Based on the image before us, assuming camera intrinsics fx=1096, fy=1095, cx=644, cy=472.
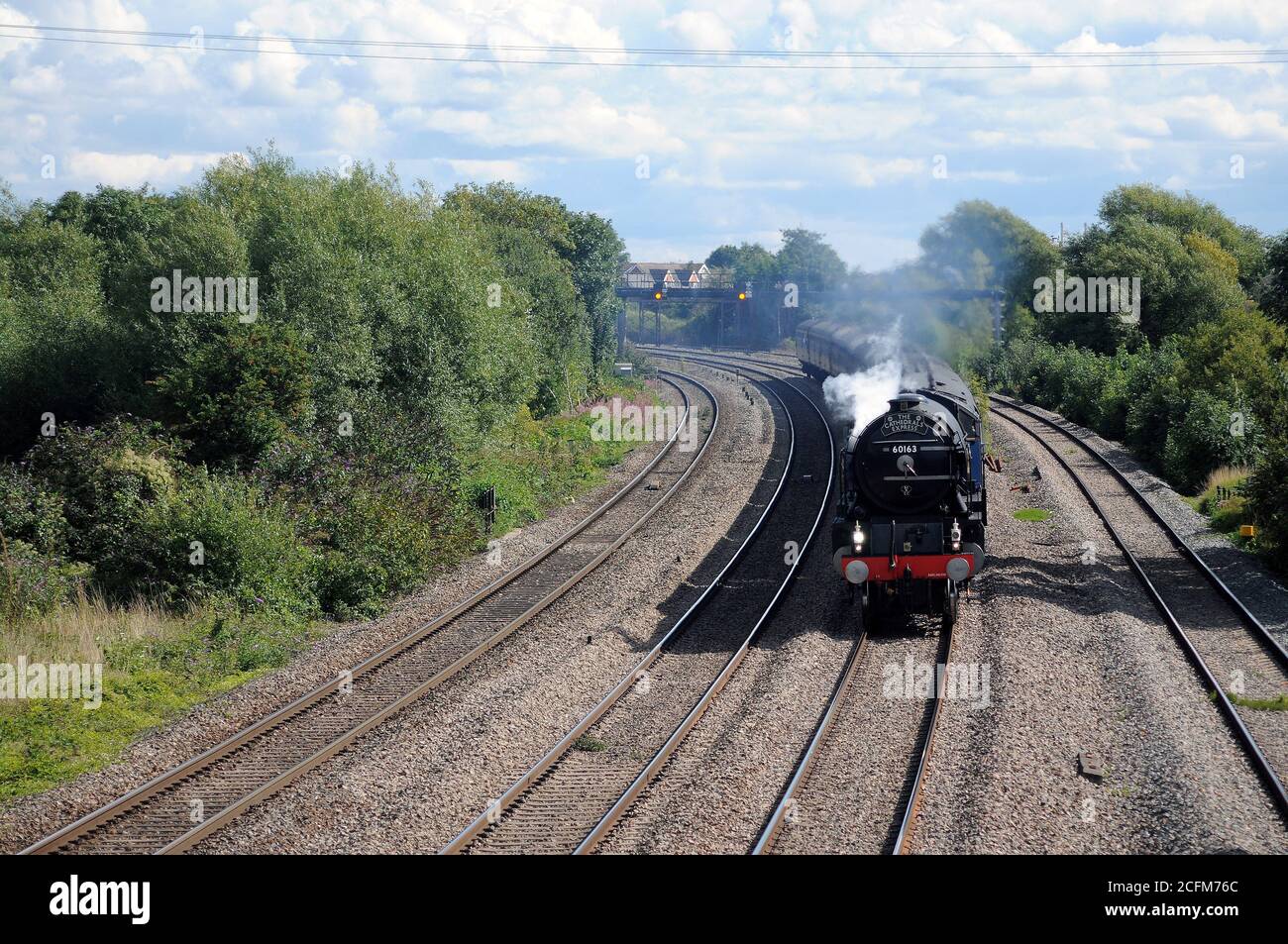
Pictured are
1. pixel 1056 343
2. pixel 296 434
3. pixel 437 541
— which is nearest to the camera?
pixel 437 541

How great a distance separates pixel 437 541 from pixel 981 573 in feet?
33.4

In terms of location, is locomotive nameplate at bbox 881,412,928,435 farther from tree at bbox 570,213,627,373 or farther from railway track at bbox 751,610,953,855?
tree at bbox 570,213,627,373

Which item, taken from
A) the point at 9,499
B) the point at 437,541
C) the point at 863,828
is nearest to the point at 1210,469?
the point at 437,541

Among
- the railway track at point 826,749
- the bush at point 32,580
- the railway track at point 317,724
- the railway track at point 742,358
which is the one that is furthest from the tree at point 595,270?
the railway track at point 826,749

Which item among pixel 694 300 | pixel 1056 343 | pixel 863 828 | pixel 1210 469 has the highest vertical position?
pixel 694 300

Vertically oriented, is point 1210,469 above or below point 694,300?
below

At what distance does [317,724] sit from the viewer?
1341cm

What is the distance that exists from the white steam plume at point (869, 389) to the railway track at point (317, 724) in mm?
5562

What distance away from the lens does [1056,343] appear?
5425 cm

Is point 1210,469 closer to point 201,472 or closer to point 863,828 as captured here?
point 863,828
